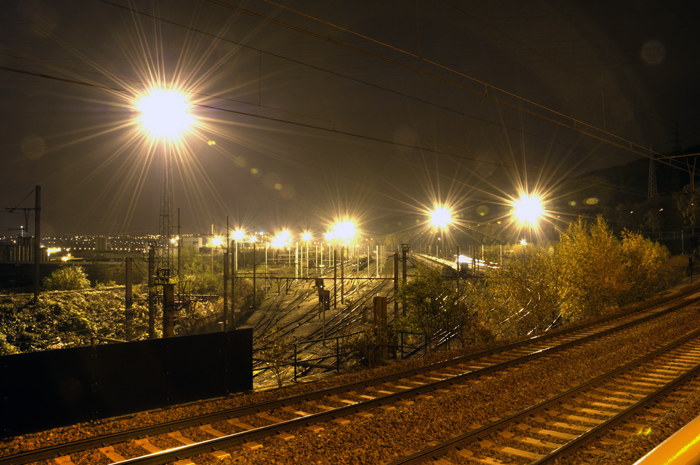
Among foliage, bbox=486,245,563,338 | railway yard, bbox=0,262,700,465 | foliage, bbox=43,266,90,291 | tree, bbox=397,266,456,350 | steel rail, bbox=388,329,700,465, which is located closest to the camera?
steel rail, bbox=388,329,700,465

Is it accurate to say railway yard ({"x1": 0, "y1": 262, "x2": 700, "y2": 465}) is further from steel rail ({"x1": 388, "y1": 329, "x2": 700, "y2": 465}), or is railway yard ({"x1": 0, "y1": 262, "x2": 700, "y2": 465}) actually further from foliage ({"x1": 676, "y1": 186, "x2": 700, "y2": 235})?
foliage ({"x1": 676, "y1": 186, "x2": 700, "y2": 235})

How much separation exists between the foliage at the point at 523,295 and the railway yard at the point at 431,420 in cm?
1158

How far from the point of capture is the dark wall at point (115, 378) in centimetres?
618

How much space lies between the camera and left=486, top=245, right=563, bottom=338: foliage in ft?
70.5

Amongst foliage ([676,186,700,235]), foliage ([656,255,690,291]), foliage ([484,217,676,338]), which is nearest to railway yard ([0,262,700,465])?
foliage ([484,217,676,338])

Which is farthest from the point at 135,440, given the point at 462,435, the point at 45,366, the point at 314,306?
the point at 314,306

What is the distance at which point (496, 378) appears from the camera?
27.0 feet

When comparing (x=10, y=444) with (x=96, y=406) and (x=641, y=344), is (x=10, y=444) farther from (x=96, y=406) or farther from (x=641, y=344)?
(x=641, y=344)

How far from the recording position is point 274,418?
6.46m

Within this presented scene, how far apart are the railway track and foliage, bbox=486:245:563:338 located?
12089mm

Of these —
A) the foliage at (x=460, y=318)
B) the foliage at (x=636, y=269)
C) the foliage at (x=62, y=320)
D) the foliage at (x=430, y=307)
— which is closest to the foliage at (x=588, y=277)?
the foliage at (x=636, y=269)

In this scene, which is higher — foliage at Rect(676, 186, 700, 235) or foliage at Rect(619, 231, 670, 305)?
foliage at Rect(676, 186, 700, 235)

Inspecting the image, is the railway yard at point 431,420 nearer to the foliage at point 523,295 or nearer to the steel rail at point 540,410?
the steel rail at point 540,410

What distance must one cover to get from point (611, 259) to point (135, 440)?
1014 inches
